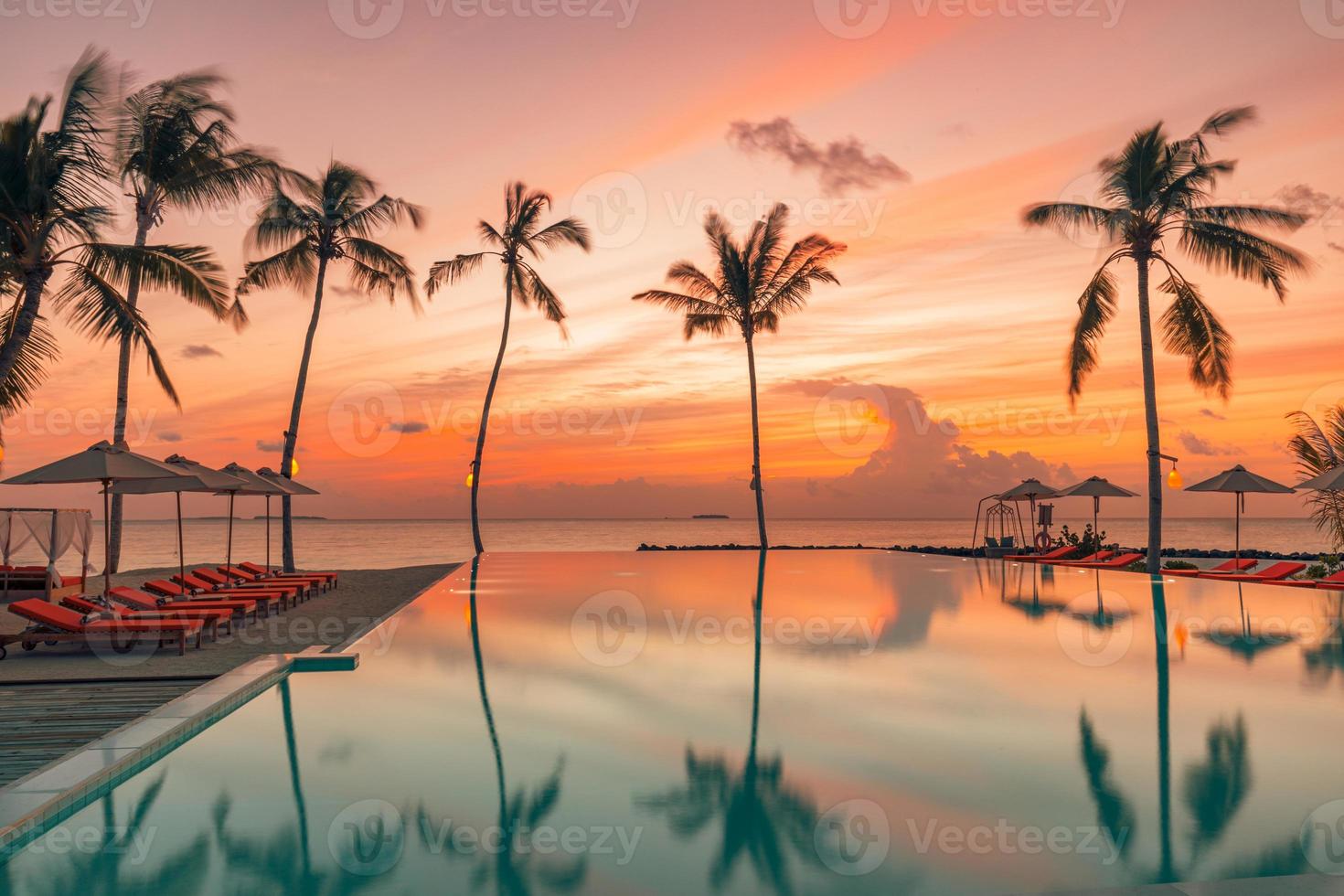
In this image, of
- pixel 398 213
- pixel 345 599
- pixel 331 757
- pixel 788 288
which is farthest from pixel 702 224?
pixel 331 757

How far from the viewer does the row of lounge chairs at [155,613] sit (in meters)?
8.31

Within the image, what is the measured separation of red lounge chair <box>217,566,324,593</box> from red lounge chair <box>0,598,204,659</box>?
15.5ft

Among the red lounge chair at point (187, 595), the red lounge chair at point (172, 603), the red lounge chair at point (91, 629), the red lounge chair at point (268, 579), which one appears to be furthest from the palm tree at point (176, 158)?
the red lounge chair at point (91, 629)

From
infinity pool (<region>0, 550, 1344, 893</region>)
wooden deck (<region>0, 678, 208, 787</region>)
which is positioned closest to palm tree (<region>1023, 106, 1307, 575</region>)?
infinity pool (<region>0, 550, 1344, 893</region>)

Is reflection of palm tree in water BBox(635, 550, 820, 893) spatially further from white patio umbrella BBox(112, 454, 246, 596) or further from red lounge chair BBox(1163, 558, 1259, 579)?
red lounge chair BBox(1163, 558, 1259, 579)

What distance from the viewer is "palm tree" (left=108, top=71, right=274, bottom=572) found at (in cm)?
1659

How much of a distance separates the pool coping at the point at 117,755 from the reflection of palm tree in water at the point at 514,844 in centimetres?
152

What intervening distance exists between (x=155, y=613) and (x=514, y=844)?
6749mm

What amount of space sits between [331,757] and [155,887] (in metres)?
1.66

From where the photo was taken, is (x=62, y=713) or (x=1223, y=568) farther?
(x=1223, y=568)

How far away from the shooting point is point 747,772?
4.64m

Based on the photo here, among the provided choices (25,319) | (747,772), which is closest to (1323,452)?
(747,772)

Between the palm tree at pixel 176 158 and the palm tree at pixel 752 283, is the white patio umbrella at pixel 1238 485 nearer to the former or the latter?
the palm tree at pixel 752 283

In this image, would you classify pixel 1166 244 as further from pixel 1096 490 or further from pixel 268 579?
pixel 268 579
